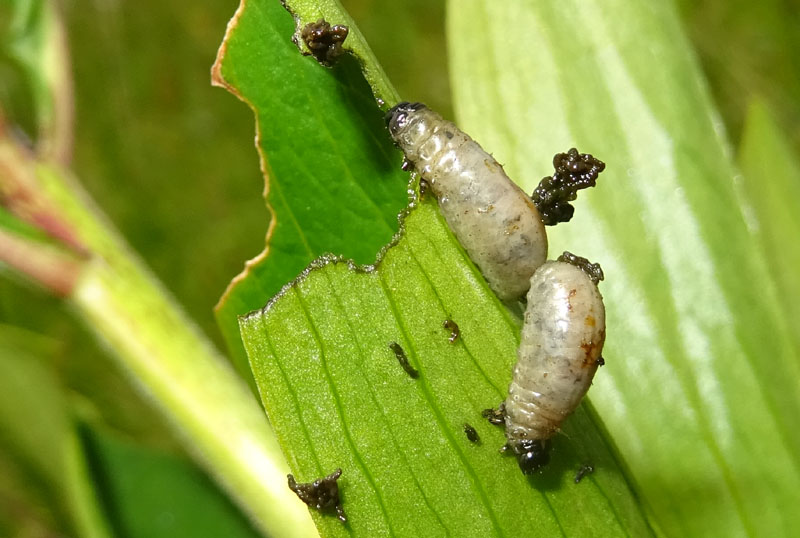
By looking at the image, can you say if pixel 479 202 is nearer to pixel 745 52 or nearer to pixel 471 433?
pixel 471 433

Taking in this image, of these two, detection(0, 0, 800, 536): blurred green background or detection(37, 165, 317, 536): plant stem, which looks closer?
detection(37, 165, 317, 536): plant stem

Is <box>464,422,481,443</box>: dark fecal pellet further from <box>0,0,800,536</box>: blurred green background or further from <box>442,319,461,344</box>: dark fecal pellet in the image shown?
<box>0,0,800,536</box>: blurred green background

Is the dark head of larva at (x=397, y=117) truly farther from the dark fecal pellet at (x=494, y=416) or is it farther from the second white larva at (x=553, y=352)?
the dark fecal pellet at (x=494, y=416)

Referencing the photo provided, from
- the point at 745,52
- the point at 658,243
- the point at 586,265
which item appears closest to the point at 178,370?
the point at 586,265

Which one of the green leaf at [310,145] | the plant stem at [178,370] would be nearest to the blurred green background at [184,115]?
the plant stem at [178,370]

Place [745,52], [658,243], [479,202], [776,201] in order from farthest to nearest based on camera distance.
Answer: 1. [745,52]
2. [776,201]
3. [658,243]
4. [479,202]

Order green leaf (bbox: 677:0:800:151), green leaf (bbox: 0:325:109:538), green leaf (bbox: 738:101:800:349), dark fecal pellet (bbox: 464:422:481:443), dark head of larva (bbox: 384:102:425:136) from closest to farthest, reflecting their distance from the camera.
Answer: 1. dark fecal pellet (bbox: 464:422:481:443)
2. dark head of larva (bbox: 384:102:425:136)
3. green leaf (bbox: 738:101:800:349)
4. green leaf (bbox: 0:325:109:538)
5. green leaf (bbox: 677:0:800:151)

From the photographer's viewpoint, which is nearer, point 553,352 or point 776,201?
point 553,352

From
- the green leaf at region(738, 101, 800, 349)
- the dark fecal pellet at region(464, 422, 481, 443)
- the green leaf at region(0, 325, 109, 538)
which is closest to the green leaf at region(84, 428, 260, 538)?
the green leaf at region(0, 325, 109, 538)
